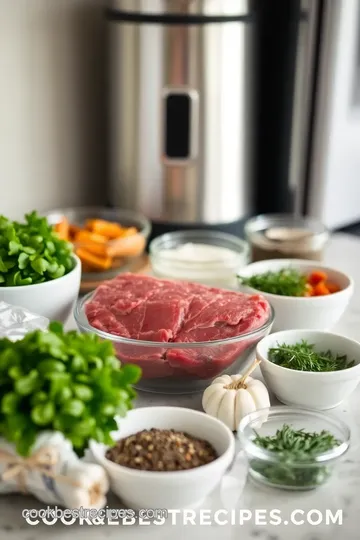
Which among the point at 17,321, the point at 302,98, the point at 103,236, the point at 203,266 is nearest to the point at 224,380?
the point at 17,321

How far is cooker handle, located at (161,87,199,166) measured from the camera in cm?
160

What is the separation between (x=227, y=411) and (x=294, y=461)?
13 centimetres

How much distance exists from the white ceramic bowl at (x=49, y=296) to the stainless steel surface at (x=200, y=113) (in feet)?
1.61

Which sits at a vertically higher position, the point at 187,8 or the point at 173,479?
the point at 187,8

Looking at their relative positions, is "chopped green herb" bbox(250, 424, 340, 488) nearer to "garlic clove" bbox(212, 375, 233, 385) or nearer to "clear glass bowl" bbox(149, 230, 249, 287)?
"garlic clove" bbox(212, 375, 233, 385)

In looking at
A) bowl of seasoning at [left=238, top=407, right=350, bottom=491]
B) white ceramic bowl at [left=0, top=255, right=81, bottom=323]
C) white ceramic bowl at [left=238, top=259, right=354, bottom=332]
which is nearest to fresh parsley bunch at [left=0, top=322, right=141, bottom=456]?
bowl of seasoning at [left=238, top=407, right=350, bottom=491]

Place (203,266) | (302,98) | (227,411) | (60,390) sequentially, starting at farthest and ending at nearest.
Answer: (302,98)
(203,266)
(227,411)
(60,390)

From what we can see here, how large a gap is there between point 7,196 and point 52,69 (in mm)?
269

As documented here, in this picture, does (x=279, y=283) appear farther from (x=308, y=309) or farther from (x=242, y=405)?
(x=242, y=405)

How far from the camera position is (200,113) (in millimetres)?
1610

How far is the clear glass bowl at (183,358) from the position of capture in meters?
1.05

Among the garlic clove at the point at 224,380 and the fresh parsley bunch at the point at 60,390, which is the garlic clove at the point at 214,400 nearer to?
the garlic clove at the point at 224,380

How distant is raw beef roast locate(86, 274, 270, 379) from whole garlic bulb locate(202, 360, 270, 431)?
4 cm

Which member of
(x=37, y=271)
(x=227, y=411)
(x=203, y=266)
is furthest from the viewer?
(x=203, y=266)
